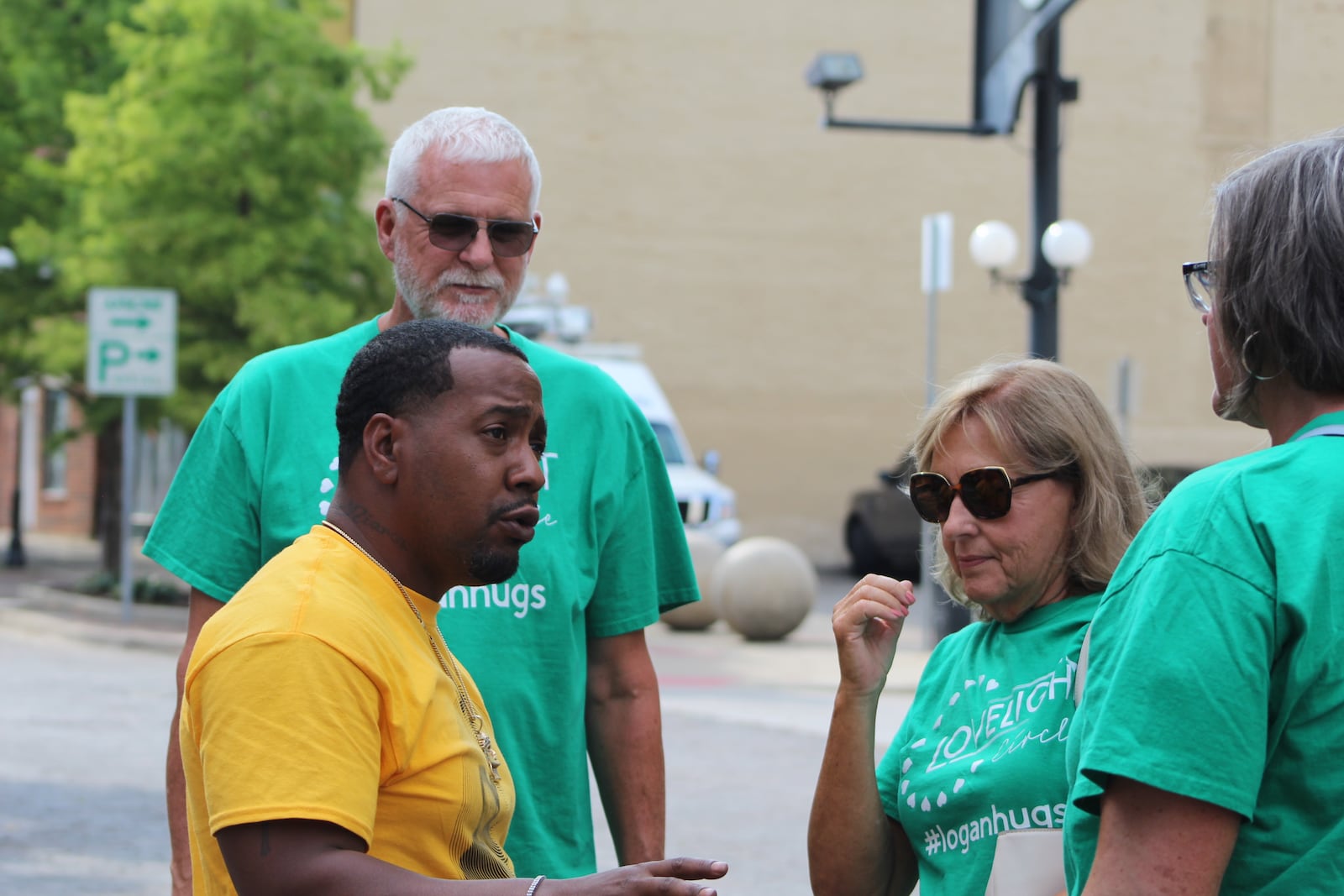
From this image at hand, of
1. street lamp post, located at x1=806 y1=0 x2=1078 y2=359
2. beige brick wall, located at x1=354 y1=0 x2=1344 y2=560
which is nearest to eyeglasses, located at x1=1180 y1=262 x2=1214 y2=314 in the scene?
street lamp post, located at x1=806 y1=0 x2=1078 y2=359

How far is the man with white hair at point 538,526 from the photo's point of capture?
2.84 meters

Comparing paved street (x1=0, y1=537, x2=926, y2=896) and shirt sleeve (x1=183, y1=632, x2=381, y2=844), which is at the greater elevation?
shirt sleeve (x1=183, y1=632, x2=381, y2=844)

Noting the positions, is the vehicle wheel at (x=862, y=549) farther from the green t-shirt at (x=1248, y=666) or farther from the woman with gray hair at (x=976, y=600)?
the green t-shirt at (x=1248, y=666)

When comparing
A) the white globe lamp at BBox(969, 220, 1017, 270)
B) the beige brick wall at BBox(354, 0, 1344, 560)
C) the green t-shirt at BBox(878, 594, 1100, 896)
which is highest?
the beige brick wall at BBox(354, 0, 1344, 560)

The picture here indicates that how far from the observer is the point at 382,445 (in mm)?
2098

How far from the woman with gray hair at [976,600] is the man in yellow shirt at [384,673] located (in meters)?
0.80

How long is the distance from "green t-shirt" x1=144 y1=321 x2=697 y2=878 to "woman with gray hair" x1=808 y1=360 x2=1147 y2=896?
47 centimetres

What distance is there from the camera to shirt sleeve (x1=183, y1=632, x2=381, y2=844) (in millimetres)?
1772

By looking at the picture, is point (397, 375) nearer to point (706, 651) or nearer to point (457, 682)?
Answer: point (457, 682)

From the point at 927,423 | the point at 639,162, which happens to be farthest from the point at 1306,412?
the point at 639,162

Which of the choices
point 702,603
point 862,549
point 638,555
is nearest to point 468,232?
point 638,555

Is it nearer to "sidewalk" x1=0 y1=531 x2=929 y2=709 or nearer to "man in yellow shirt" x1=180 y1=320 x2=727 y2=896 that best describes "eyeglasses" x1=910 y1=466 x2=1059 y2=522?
"man in yellow shirt" x1=180 y1=320 x2=727 y2=896

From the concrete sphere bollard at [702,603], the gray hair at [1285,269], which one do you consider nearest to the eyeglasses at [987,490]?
the gray hair at [1285,269]

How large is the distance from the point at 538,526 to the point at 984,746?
0.86 m
